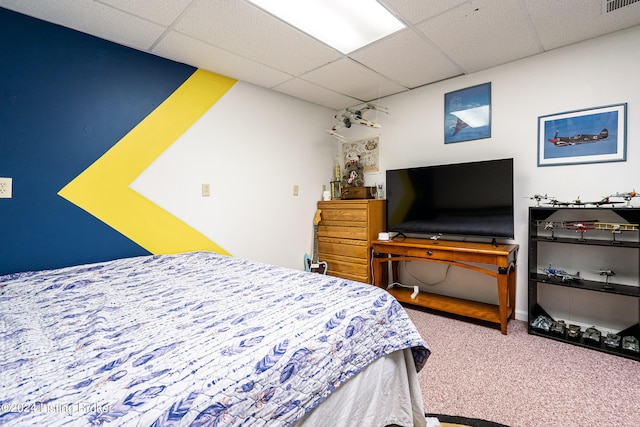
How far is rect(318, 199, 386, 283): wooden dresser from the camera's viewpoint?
3.30 meters

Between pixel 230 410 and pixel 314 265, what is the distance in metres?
2.83

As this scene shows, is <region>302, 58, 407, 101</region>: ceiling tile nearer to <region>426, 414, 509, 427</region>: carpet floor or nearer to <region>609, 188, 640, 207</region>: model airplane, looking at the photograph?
<region>609, 188, 640, 207</region>: model airplane

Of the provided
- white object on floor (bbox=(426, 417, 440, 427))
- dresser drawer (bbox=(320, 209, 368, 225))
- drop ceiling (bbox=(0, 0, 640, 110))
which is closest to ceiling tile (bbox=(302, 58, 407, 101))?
drop ceiling (bbox=(0, 0, 640, 110))

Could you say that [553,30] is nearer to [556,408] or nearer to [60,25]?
[556,408]

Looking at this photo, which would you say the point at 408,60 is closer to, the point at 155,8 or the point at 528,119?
the point at 528,119

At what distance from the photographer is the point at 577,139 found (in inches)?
95.8

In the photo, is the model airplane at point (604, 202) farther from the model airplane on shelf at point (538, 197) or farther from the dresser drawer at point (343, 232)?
the dresser drawer at point (343, 232)

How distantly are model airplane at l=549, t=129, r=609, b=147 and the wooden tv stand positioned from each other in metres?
0.97

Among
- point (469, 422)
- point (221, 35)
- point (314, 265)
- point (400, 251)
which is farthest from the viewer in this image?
point (314, 265)

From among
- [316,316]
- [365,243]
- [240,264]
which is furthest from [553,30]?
[240,264]

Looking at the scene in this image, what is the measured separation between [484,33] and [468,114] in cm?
89

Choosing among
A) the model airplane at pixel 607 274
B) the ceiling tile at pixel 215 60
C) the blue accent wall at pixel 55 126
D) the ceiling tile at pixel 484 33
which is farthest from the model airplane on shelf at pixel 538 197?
the blue accent wall at pixel 55 126

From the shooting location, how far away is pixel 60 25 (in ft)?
6.71

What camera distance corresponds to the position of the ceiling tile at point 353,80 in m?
2.79
